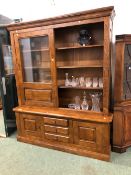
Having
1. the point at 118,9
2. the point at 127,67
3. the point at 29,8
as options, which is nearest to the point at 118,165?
the point at 127,67

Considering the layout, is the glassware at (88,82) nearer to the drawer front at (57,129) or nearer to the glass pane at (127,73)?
the glass pane at (127,73)

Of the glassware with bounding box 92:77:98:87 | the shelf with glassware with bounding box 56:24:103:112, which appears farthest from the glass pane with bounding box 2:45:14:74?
the glassware with bounding box 92:77:98:87

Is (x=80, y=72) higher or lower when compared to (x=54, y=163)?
higher

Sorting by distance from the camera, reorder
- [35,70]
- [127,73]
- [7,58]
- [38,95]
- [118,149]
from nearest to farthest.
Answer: [127,73] < [118,149] < [38,95] < [35,70] < [7,58]

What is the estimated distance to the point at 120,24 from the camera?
102 inches

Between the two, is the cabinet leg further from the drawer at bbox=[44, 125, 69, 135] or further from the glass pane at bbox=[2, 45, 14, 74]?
the glass pane at bbox=[2, 45, 14, 74]

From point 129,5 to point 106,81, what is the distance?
1.31 m

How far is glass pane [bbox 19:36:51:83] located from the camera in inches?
106

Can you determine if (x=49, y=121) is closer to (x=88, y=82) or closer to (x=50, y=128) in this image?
(x=50, y=128)

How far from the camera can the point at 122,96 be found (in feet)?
7.59

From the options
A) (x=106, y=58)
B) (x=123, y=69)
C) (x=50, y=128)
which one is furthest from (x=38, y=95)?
(x=123, y=69)

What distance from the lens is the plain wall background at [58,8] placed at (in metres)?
2.55

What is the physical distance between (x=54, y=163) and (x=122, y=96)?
1381 mm

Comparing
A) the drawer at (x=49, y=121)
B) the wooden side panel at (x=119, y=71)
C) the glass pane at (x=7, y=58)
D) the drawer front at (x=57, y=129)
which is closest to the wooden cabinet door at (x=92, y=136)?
the drawer front at (x=57, y=129)
